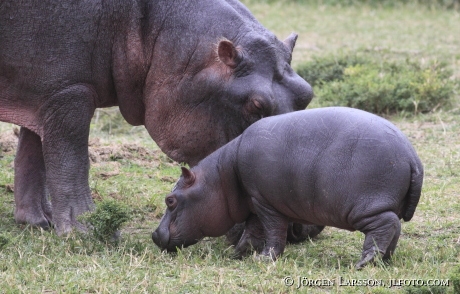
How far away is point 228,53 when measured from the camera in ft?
18.0

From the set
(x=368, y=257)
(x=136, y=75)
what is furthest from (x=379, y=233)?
(x=136, y=75)

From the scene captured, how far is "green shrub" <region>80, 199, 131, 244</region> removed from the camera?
526 centimetres

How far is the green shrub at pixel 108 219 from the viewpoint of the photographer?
207 inches

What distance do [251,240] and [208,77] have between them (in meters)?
1.07

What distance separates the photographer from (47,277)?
4.45m

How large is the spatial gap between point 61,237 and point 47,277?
104cm

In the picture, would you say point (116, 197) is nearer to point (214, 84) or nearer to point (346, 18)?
point (214, 84)

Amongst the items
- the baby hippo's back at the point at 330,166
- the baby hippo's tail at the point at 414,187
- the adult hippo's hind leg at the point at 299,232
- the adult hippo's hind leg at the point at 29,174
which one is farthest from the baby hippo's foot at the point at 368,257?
the adult hippo's hind leg at the point at 29,174

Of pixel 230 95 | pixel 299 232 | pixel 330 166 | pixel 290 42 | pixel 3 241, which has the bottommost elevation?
pixel 299 232

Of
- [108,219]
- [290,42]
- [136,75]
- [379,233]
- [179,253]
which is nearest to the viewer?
[379,233]

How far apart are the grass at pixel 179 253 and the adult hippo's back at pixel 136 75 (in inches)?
24.2

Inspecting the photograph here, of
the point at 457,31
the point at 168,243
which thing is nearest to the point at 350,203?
the point at 168,243

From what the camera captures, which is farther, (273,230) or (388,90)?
(388,90)

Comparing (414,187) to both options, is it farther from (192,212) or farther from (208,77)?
(208,77)
